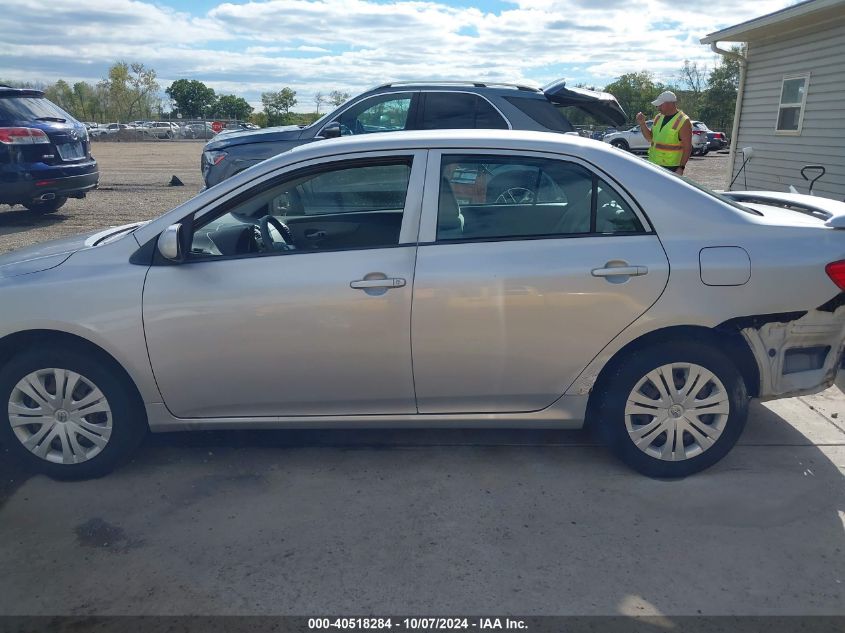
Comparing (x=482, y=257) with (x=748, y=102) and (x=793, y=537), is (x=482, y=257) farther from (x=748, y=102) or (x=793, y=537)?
(x=748, y=102)

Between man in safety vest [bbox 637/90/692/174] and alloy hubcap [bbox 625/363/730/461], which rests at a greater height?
man in safety vest [bbox 637/90/692/174]

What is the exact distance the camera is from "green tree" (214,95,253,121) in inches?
3049

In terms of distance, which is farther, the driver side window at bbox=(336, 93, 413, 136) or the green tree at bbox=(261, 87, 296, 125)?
the green tree at bbox=(261, 87, 296, 125)

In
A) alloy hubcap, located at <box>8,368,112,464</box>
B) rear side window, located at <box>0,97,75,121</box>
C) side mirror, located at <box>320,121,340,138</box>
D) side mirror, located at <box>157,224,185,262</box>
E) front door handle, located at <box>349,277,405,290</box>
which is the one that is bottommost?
alloy hubcap, located at <box>8,368,112,464</box>

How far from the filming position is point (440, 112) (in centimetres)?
793

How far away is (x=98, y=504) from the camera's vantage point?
11.4 feet

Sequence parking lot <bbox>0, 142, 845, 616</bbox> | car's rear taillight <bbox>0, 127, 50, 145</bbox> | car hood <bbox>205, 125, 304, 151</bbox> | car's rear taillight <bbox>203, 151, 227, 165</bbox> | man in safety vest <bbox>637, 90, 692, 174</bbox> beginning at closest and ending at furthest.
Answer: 1. parking lot <bbox>0, 142, 845, 616</bbox>
2. man in safety vest <bbox>637, 90, 692, 174</bbox>
3. car hood <bbox>205, 125, 304, 151</bbox>
4. car's rear taillight <bbox>203, 151, 227, 165</bbox>
5. car's rear taillight <bbox>0, 127, 50, 145</bbox>

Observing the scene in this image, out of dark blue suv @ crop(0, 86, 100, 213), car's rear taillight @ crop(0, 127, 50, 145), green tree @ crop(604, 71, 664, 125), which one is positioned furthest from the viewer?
green tree @ crop(604, 71, 664, 125)

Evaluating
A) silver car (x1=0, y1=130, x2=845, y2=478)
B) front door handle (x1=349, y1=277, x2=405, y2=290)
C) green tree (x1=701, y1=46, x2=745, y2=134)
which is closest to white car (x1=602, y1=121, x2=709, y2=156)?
green tree (x1=701, y1=46, x2=745, y2=134)

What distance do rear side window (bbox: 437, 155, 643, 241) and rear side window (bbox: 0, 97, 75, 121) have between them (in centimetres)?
910

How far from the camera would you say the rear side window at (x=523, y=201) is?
3498 millimetres

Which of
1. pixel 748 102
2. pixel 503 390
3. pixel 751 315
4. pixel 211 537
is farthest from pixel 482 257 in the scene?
pixel 748 102

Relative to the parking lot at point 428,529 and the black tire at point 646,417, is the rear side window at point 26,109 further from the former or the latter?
the black tire at point 646,417

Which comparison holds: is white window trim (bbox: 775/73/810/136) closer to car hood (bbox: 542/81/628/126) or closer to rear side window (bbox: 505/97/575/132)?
car hood (bbox: 542/81/628/126)
